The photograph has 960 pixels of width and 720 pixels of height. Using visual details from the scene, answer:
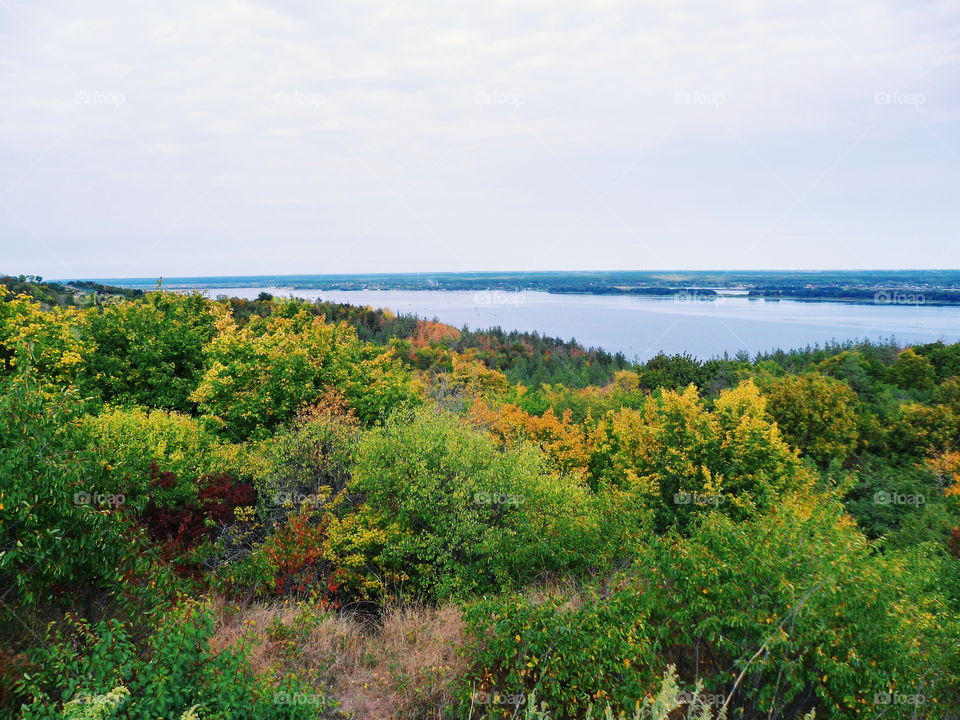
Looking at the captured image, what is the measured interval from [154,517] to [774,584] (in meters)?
11.8

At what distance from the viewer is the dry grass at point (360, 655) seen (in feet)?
26.3

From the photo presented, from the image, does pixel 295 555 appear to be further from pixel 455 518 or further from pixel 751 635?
pixel 751 635

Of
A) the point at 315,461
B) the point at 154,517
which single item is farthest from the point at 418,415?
the point at 154,517

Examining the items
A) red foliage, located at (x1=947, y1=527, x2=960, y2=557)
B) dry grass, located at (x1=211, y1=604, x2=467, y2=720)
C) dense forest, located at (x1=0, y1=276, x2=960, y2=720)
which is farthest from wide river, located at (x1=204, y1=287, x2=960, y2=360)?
red foliage, located at (x1=947, y1=527, x2=960, y2=557)

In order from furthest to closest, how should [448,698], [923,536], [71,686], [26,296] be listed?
[26,296] < [923,536] < [448,698] < [71,686]

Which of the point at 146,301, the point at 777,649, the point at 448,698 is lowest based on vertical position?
the point at 448,698

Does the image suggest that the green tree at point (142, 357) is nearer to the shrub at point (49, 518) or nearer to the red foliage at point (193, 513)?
the red foliage at point (193, 513)

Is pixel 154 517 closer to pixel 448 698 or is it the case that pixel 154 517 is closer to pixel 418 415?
pixel 418 415

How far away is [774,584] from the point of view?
8.06m

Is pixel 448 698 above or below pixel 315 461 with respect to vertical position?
below

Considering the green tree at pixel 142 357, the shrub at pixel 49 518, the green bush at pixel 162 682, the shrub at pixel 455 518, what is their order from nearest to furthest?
the green bush at pixel 162 682, the shrub at pixel 49 518, the shrub at pixel 455 518, the green tree at pixel 142 357

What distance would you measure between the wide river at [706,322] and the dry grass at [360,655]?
8050 cm

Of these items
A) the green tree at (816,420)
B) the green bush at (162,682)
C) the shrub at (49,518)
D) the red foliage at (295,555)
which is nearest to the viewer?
the green bush at (162,682)

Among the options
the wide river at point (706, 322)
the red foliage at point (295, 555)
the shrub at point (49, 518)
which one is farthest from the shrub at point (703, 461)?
the wide river at point (706, 322)
